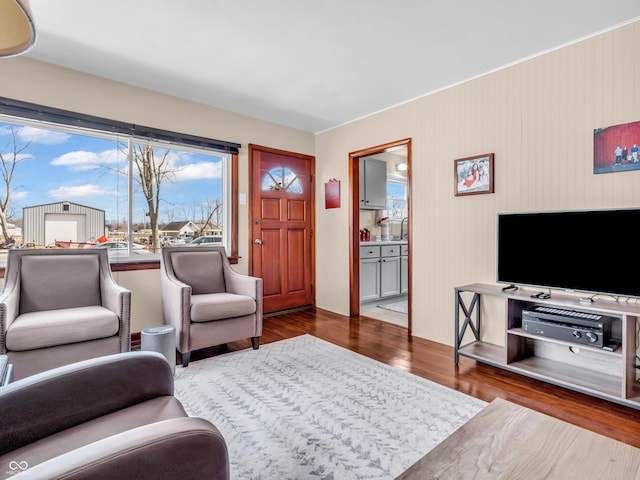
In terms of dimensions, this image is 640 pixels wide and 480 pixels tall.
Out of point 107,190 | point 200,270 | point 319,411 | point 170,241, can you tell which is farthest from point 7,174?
point 319,411

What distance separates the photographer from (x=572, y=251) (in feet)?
7.38

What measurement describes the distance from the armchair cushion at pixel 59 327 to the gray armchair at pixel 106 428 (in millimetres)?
1297

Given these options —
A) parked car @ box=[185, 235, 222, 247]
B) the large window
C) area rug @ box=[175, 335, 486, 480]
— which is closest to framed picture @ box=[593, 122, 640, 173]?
area rug @ box=[175, 335, 486, 480]

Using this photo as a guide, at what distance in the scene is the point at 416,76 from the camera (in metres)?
3.00

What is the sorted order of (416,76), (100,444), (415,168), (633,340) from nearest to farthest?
(100,444) → (633,340) → (416,76) → (415,168)

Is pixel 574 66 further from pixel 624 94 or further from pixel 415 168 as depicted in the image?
pixel 415 168

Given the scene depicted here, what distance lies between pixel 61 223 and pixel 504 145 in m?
3.86

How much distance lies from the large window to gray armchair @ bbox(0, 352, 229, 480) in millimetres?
2357

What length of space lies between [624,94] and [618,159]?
0.42 meters

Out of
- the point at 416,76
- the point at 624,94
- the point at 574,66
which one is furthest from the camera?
the point at 416,76

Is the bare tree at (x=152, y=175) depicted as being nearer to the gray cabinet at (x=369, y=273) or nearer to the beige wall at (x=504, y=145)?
the beige wall at (x=504, y=145)

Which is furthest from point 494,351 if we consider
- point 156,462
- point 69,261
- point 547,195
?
point 69,261

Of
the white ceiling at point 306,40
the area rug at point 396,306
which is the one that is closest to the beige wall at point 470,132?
the white ceiling at point 306,40

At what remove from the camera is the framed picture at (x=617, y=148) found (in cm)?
217
